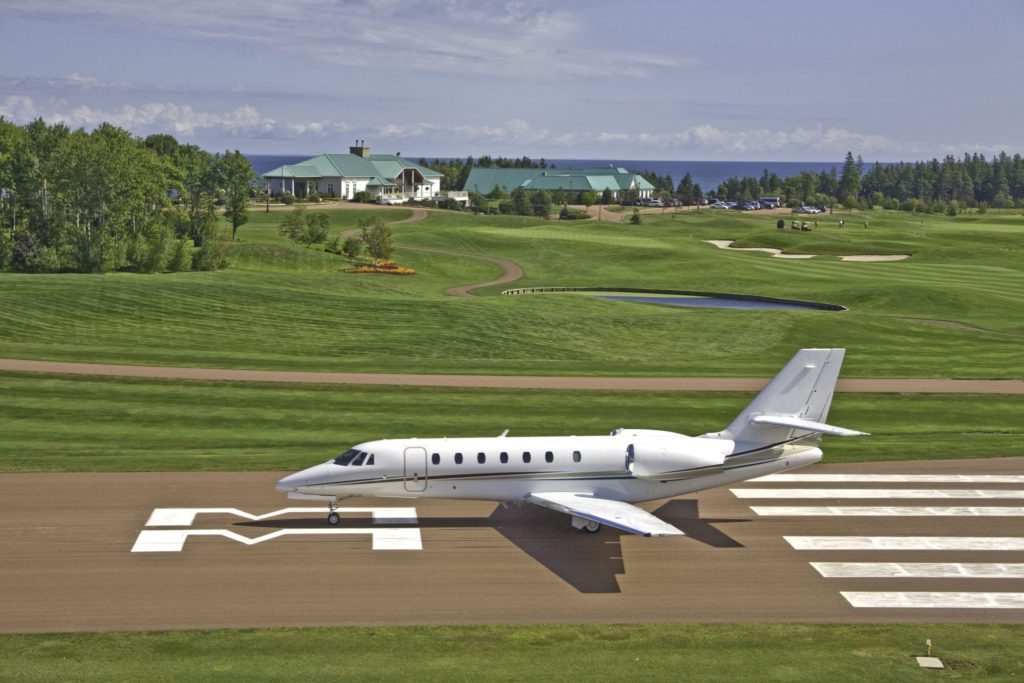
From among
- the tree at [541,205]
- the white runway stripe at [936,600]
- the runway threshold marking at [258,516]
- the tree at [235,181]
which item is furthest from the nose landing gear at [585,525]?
the tree at [541,205]

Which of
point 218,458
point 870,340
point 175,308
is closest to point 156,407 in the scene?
point 218,458

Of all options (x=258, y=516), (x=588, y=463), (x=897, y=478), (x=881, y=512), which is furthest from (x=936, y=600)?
(x=258, y=516)

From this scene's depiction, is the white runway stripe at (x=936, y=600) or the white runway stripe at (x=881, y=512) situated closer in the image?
the white runway stripe at (x=936, y=600)

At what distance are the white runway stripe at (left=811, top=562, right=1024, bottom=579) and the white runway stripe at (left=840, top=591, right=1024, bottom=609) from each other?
3.43ft

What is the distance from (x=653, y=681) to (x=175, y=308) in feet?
170

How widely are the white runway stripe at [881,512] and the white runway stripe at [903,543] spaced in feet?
6.01

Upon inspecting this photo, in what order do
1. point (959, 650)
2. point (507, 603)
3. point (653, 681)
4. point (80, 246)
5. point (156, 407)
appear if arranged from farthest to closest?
point (80, 246) < point (156, 407) < point (507, 603) < point (959, 650) < point (653, 681)

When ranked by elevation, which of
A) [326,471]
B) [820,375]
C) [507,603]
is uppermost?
[820,375]

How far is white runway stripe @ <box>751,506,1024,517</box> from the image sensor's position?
100 ft

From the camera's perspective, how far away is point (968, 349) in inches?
2425

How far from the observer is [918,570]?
26.6m

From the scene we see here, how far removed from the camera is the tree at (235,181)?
11194 cm

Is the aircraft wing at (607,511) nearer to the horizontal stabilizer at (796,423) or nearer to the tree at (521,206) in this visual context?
the horizontal stabilizer at (796,423)

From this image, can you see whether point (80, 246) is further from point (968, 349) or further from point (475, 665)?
point (475, 665)
